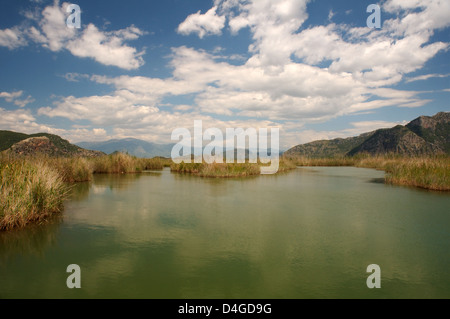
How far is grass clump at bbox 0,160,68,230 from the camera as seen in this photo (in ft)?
19.1

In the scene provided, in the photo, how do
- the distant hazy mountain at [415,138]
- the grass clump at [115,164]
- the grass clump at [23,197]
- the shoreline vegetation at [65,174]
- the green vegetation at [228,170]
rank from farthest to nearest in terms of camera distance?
the distant hazy mountain at [415,138] → the grass clump at [115,164] → the green vegetation at [228,170] → the shoreline vegetation at [65,174] → the grass clump at [23,197]

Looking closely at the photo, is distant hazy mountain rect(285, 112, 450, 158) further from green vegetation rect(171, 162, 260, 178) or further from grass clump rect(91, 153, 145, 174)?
grass clump rect(91, 153, 145, 174)

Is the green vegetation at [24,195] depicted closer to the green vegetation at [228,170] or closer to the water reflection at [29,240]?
the water reflection at [29,240]

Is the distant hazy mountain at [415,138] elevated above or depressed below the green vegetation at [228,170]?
above

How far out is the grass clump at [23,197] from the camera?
5809 mm

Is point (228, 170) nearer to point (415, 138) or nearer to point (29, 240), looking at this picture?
point (29, 240)

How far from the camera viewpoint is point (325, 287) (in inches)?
144

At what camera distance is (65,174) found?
588 inches

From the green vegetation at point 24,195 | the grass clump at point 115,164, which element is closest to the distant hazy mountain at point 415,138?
the grass clump at point 115,164

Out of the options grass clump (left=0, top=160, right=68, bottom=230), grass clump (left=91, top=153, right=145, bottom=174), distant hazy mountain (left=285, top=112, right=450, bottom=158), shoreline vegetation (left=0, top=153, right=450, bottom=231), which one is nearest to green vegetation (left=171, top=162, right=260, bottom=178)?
shoreline vegetation (left=0, top=153, right=450, bottom=231)

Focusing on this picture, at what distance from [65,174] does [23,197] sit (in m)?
9.82

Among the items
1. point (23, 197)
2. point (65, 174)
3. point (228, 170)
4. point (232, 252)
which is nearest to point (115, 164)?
point (65, 174)
